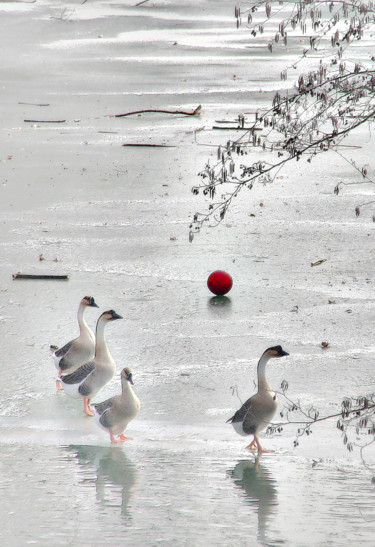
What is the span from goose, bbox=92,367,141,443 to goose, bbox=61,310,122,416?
46 centimetres

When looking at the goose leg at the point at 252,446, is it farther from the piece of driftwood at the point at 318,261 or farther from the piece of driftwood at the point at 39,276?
the piece of driftwood at the point at 318,261

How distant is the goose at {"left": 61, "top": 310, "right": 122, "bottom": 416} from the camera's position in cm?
759

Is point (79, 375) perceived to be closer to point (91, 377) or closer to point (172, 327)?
point (91, 377)

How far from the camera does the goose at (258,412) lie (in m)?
6.74

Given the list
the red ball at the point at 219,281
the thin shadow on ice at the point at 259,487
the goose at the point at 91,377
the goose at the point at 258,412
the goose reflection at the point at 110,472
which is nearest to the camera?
the thin shadow on ice at the point at 259,487

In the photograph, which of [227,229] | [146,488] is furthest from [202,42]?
[146,488]

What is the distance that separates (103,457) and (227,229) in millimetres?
6219

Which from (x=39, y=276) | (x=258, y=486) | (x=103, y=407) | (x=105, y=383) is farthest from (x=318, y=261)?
(x=258, y=486)

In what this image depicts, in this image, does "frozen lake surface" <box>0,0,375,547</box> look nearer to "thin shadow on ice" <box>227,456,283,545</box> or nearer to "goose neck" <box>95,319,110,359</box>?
"thin shadow on ice" <box>227,456,283,545</box>

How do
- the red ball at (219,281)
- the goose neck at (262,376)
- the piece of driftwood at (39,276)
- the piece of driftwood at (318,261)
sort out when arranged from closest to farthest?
the goose neck at (262,376) < the red ball at (219,281) < the piece of driftwood at (39,276) < the piece of driftwood at (318,261)

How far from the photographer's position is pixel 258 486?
627 centimetres

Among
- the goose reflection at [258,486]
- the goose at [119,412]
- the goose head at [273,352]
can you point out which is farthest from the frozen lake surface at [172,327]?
the goose head at [273,352]

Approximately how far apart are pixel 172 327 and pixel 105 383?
65.8 inches

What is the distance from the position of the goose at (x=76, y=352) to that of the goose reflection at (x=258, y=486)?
2033mm
